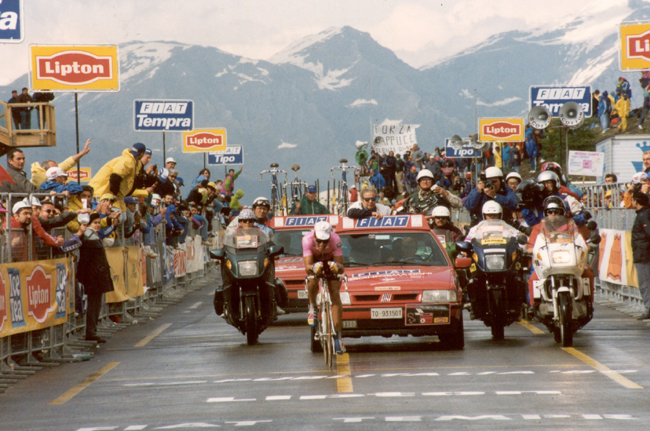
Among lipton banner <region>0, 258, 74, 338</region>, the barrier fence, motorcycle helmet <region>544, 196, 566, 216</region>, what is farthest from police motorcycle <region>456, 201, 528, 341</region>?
lipton banner <region>0, 258, 74, 338</region>

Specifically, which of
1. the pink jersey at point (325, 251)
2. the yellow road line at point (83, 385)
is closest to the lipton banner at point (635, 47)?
the pink jersey at point (325, 251)

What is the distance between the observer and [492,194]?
1739cm

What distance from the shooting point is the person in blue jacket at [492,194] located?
57.0 ft

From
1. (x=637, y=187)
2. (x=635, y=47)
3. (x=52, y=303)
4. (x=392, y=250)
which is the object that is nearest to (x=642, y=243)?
(x=637, y=187)

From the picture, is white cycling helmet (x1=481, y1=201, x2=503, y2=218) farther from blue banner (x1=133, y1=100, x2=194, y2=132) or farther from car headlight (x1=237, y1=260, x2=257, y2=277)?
blue banner (x1=133, y1=100, x2=194, y2=132)

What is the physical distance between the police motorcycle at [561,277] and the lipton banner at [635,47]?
1029 centimetres

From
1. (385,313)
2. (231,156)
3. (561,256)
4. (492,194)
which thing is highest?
(231,156)

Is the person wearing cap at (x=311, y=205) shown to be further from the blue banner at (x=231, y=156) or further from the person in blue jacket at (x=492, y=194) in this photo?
the blue banner at (x=231, y=156)

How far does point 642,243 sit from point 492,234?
4.03 metres

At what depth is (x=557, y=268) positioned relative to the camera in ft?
44.6

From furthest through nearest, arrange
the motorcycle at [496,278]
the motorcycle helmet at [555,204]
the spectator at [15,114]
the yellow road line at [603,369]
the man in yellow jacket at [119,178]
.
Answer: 1. the spectator at [15,114]
2. the man in yellow jacket at [119,178]
3. the motorcycle at [496,278]
4. the motorcycle helmet at [555,204]
5. the yellow road line at [603,369]

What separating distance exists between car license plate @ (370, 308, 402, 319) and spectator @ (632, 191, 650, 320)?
5.99 m

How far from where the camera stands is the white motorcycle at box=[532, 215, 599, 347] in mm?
13516

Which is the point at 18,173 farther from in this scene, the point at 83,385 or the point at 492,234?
the point at 492,234
